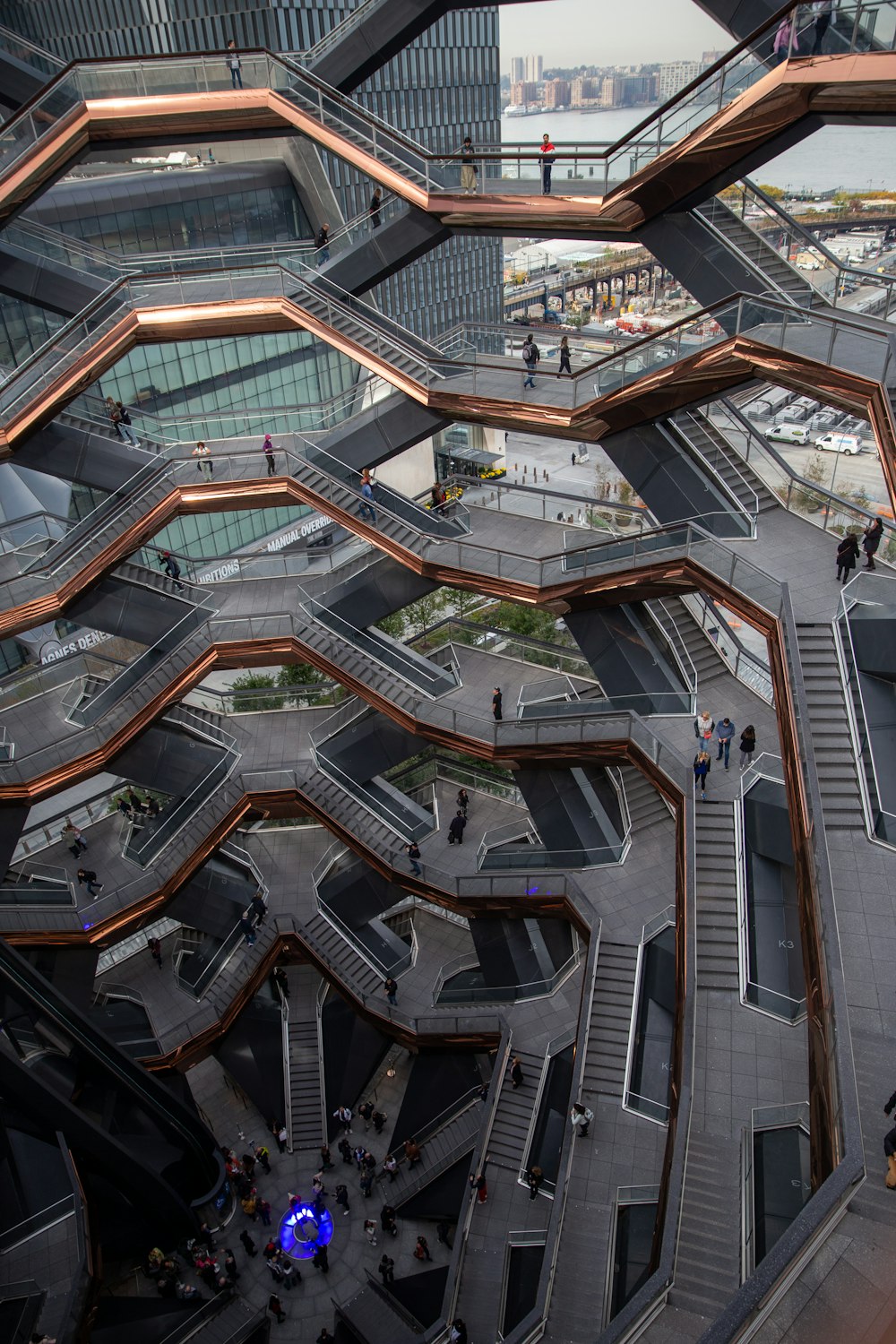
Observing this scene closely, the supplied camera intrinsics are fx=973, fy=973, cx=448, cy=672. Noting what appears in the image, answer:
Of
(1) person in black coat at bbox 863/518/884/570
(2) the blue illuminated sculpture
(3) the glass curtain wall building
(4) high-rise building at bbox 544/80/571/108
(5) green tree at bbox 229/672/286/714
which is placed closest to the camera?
(1) person in black coat at bbox 863/518/884/570

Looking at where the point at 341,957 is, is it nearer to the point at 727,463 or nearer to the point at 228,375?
the point at 727,463

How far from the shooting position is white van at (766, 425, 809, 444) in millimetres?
22031

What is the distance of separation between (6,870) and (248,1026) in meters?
7.93

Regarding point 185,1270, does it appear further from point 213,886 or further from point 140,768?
point 140,768

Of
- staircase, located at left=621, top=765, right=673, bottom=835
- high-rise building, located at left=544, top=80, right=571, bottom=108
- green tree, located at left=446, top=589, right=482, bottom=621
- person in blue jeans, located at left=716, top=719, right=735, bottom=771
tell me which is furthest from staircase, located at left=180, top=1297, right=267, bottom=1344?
high-rise building, located at left=544, top=80, right=571, bottom=108

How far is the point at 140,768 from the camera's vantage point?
26.0 m

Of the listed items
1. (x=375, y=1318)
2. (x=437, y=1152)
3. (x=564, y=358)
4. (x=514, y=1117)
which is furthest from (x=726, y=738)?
(x=375, y=1318)

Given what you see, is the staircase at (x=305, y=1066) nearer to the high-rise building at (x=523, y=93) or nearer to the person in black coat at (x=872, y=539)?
the person in black coat at (x=872, y=539)

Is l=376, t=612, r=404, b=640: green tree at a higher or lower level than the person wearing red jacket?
lower

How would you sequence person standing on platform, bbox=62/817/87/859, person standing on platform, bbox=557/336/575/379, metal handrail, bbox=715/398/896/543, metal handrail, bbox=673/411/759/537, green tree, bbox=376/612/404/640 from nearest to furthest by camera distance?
metal handrail, bbox=715/398/896/543 < metal handrail, bbox=673/411/759/537 < person standing on platform, bbox=557/336/575/379 < person standing on platform, bbox=62/817/87/859 < green tree, bbox=376/612/404/640

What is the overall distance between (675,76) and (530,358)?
6198mm

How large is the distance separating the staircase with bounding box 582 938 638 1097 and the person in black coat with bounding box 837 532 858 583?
26.7ft

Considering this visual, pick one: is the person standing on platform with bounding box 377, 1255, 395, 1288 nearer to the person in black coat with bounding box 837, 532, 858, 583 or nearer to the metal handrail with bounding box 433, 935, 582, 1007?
the metal handrail with bounding box 433, 935, 582, 1007

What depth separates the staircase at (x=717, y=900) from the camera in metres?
14.9
